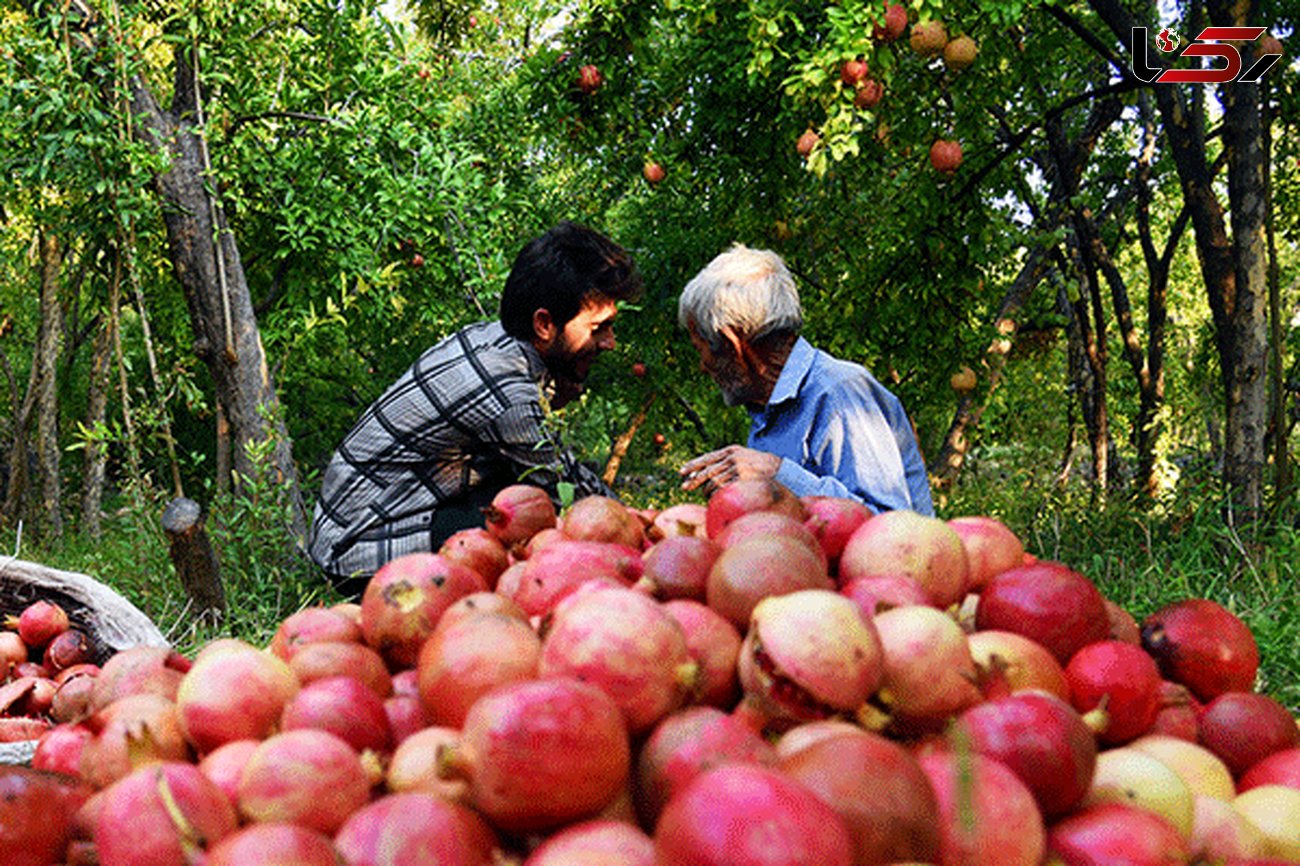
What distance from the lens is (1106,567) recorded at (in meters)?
5.08

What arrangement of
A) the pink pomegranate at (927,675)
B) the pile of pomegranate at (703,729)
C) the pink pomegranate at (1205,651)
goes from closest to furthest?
1. the pile of pomegranate at (703,729)
2. the pink pomegranate at (927,675)
3. the pink pomegranate at (1205,651)

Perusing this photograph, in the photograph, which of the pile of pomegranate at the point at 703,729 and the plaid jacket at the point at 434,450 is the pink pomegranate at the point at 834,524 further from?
the plaid jacket at the point at 434,450

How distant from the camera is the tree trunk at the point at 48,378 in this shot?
34.5 feet

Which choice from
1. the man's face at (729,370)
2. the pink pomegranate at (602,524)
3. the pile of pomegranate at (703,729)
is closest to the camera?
the pile of pomegranate at (703,729)

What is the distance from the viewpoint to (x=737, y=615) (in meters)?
1.40

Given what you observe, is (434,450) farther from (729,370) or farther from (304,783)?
(304,783)

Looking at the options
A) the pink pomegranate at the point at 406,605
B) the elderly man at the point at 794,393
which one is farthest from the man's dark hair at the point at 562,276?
the pink pomegranate at the point at 406,605

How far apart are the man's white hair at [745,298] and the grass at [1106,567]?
1.93 meters

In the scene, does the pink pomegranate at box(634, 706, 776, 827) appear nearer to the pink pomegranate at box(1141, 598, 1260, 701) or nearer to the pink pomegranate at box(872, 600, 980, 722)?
the pink pomegranate at box(872, 600, 980, 722)

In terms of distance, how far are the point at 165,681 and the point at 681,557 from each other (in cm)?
88

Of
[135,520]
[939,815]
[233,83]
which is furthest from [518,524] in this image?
[233,83]

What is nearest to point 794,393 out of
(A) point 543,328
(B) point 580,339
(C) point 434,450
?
(B) point 580,339

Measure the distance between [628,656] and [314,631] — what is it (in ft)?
2.19

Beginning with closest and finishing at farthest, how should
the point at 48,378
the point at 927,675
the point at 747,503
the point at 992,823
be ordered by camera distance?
the point at 992,823, the point at 927,675, the point at 747,503, the point at 48,378
